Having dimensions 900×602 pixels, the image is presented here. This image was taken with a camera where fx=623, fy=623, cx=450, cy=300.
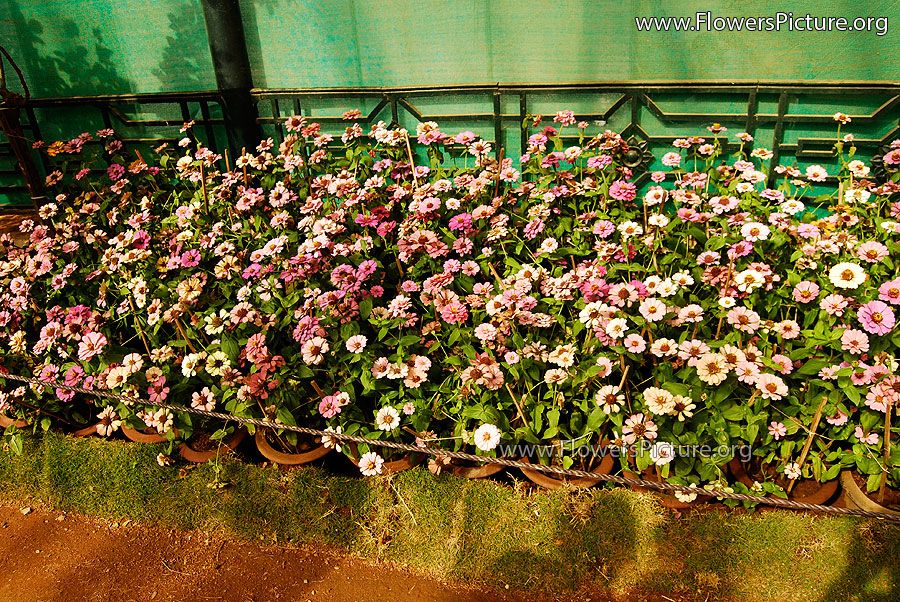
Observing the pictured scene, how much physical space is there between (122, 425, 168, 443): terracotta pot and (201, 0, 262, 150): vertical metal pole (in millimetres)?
2318

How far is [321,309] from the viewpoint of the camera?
2.77 m

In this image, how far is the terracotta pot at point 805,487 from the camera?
2.45 meters

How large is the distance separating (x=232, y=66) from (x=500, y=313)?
3005mm

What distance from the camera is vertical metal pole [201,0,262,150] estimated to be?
4.27 meters

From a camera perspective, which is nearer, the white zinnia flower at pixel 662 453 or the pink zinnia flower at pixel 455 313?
the white zinnia flower at pixel 662 453

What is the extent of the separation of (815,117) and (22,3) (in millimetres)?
5662

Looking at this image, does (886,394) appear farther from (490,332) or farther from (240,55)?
(240,55)

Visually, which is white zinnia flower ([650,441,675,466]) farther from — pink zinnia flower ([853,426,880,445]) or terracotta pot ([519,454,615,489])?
pink zinnia flower ([853,426,880,445])

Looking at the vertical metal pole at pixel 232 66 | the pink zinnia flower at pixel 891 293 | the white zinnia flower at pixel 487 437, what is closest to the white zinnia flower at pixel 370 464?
the white zinnia flower at pixel 487 437

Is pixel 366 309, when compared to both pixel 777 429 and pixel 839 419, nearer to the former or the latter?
pixel 777 429

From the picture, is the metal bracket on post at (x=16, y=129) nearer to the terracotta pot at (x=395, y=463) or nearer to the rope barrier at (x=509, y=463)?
the rope barrier at (x=509, y=463)

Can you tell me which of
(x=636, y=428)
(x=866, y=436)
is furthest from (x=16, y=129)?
(x=866, y=436)

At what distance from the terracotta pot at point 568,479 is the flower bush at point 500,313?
93mm

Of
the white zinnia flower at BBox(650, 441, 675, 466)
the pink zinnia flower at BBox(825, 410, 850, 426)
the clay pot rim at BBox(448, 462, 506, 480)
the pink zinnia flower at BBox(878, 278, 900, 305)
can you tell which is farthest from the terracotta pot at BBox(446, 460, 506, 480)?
the pink zinnia flower at BBox(878, 278, 900, 305)
